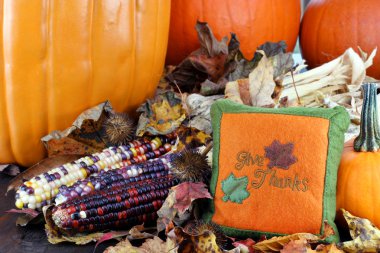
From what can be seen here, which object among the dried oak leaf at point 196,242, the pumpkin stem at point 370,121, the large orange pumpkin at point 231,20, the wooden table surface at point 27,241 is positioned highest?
the large orange pumpkin at point 231,20

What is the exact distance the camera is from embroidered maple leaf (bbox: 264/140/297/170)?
88 centimetres

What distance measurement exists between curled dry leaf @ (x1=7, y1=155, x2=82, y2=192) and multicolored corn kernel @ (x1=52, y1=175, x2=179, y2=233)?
278 mm

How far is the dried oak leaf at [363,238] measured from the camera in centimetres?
81

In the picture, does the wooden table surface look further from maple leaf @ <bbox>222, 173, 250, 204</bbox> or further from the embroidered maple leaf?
the embroidered maple leaf

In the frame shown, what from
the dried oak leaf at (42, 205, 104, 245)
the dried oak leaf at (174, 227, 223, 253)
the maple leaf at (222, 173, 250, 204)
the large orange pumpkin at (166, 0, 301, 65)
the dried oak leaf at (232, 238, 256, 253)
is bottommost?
the dried oak leaf at (42, 205, 104, 245)

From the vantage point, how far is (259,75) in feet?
4.09

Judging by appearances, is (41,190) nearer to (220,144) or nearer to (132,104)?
(220,144)

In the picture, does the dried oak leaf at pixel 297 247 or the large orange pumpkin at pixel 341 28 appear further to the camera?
the large orange pumpkin at pixel 341 28

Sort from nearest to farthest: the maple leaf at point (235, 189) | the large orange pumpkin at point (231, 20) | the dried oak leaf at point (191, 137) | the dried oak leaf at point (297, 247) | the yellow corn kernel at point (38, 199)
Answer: the dried oak leaf at point (297, 247)
the maple leaf at point (235, 189)
the yellow corn kernel at point (38, 199)
the dried oak leaf at point (191, 137)
the large orange pumpkin at point (231, 20)

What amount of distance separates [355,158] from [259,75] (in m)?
0.41

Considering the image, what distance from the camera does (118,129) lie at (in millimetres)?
1225

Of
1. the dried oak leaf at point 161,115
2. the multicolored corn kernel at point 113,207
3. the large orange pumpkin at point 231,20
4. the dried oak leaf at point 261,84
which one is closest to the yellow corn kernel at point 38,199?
the multicolored corn kernel at point 113,207

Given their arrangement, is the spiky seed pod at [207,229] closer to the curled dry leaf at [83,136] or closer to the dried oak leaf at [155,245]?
the dried oak leaf at [155,245]

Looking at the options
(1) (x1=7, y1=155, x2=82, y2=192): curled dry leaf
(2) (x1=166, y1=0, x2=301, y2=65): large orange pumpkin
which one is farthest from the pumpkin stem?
(2) (x1=166, y1=0, x2=301, y2=65): large orange pumpkin
